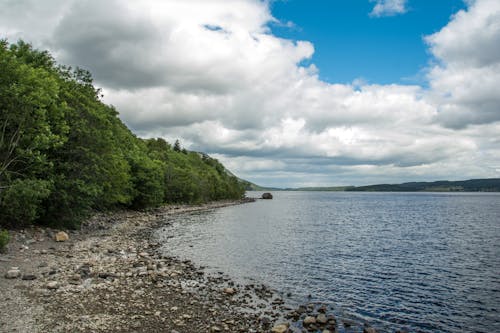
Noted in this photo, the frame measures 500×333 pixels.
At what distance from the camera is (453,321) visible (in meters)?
20.5

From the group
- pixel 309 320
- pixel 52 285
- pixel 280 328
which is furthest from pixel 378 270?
pixel 52 285

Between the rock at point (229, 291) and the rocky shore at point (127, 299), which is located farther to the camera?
the rock at point (229, 291)

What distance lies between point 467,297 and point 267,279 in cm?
1500

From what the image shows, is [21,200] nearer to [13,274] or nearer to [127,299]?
[13,274]

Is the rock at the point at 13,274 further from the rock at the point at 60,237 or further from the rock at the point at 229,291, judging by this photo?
the rock at the point at 60,237

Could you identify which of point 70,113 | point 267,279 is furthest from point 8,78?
point 267,279

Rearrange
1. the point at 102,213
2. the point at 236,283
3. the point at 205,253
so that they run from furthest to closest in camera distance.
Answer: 1. the point at 102,213
2. the point at 205,253
3. the point at 236,283

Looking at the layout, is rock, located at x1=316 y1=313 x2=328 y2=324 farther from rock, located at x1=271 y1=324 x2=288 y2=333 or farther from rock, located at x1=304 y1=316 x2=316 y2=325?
rock, located at x1=271 y1=324 x2=288 y2=333

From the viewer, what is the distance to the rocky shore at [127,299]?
661 inches

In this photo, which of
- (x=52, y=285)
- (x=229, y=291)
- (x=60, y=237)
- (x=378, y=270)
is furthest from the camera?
(x=60, y=237)

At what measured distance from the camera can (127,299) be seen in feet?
67.2

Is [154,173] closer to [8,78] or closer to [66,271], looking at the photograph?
[8,78]

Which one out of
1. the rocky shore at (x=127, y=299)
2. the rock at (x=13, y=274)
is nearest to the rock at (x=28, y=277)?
the rocky shore at (x=127, y=299)

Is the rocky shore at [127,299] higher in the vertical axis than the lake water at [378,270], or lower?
higher
